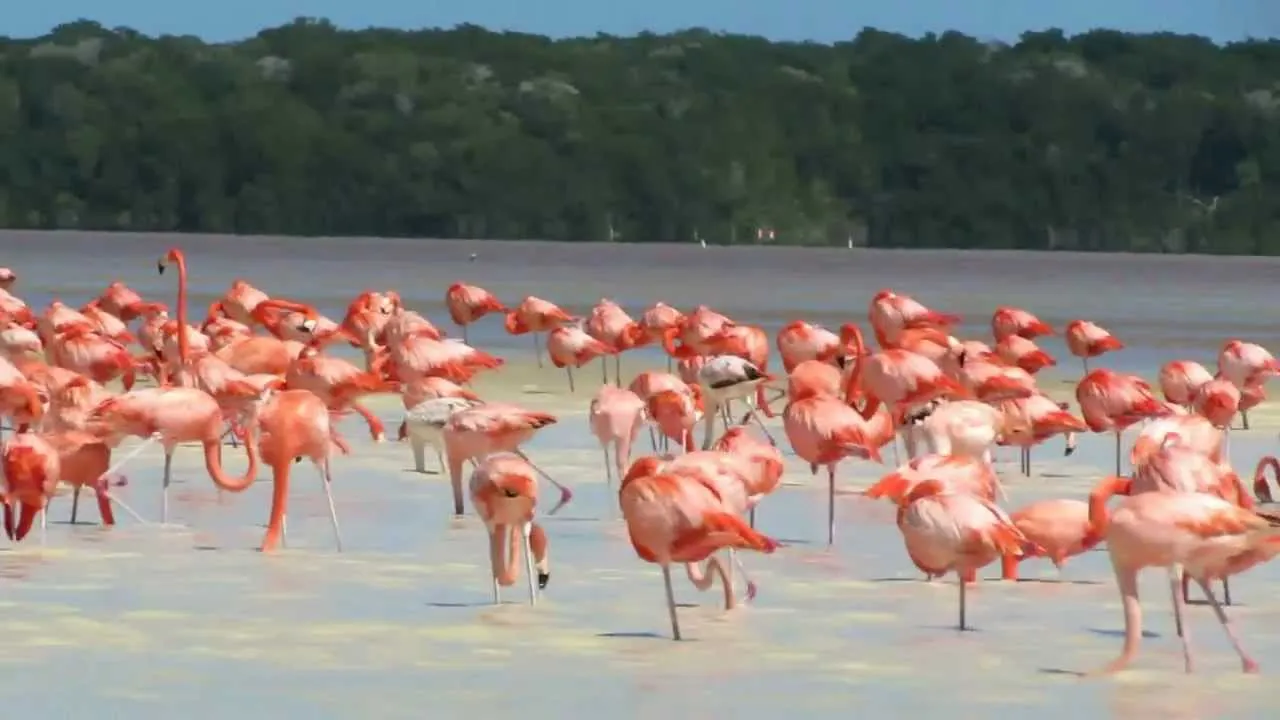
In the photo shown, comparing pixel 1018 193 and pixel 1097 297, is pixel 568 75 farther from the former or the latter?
→ pixel 1097 297

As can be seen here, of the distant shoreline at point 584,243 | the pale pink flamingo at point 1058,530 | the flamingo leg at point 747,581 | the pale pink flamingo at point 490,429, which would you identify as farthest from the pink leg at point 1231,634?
the distant shoreline at point 584,243

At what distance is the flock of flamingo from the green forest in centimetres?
4665

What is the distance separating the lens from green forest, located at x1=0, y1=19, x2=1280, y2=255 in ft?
210

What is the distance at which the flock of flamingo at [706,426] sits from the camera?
24.8ft

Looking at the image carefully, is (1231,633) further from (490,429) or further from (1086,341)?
(1086,341)

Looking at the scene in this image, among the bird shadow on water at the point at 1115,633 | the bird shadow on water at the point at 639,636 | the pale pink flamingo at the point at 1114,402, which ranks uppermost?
the pale pink flamingo at the point at 1114,402

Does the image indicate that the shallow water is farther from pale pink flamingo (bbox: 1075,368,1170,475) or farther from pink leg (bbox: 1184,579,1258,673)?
pale pink flamingo (bbox: 1075,368,1170,475)

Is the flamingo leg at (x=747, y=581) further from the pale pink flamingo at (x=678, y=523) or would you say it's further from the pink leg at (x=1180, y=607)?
the pink leg at (x=1180, y=607)

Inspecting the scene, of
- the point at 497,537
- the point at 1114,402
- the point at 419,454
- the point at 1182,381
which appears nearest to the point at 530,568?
the point at 497,537

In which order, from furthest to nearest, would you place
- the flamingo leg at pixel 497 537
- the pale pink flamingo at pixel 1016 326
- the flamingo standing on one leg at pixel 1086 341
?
the pale pink flamingo at pixel 1016 326, the flamingo standing on one leg at pixel 1086 341, the flamingo leg at pixel 497 537

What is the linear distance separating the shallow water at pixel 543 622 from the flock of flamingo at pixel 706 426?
15cm

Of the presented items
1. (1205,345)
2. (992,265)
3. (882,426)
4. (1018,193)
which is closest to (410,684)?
(882,426)

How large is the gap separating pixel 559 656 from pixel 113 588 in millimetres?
1664

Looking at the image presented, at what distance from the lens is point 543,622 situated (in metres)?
8.05
